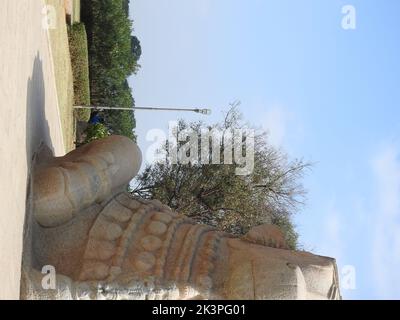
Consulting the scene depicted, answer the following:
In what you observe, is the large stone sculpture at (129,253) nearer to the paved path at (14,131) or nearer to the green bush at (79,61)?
the paved path at (14,131)

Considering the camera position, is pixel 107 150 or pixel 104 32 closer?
pixel 107 150

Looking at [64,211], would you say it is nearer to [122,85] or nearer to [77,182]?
[77,182]

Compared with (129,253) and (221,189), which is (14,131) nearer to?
(129,253)

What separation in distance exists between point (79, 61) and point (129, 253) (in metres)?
17.2

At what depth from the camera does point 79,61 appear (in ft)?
71.8

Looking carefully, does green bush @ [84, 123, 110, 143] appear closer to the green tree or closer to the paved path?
the green tree

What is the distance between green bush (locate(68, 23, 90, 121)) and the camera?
67.8 feet

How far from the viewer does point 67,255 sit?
18.5 ft

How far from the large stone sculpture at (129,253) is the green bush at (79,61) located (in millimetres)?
15261

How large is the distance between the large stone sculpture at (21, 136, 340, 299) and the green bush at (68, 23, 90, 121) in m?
15.3

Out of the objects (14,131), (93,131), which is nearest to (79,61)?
(93,131)

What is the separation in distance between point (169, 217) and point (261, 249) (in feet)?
3.04

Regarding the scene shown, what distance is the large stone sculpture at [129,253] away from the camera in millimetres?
5379

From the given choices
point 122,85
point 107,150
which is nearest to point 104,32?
point 122,85
